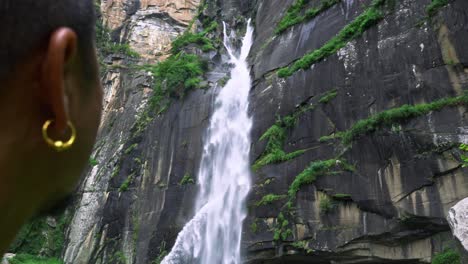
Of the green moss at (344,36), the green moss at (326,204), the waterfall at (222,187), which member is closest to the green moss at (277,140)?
the waterfall at (222,187)

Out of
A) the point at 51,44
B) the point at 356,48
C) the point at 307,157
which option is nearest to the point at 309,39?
the point at 356,48

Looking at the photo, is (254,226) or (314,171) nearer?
(314,171)

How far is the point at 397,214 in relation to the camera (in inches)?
414

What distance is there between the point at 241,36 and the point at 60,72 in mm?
24738

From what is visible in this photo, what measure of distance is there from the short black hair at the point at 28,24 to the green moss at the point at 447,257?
10.2 metres

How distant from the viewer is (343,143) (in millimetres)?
12000

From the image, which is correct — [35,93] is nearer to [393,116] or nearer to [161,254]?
[393,116]

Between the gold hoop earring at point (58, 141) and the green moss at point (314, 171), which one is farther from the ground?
the green moss at point (314, 171)

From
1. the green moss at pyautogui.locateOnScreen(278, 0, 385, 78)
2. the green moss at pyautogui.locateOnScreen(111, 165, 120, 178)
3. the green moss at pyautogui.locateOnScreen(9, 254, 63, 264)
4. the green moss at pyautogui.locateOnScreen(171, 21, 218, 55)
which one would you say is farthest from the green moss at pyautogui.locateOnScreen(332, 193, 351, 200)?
the green moss at pyautogui.locateOnScreen(171, 21, 218, 55)

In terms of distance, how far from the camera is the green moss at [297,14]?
49.5 ft

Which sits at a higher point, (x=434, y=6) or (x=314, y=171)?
(x=434, y=6)

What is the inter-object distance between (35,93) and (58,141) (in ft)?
0.27

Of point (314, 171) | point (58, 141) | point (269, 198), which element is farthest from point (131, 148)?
point (58, 141)

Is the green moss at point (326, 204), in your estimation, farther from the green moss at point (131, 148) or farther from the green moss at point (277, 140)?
the green moss at point (131, 148)
